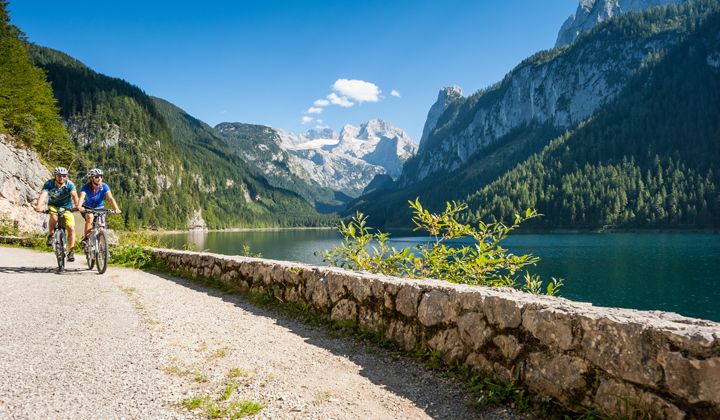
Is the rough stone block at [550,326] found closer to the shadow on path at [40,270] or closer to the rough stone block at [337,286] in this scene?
the rough stone block at [337,286]

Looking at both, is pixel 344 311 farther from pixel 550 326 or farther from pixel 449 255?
pixel 550 326

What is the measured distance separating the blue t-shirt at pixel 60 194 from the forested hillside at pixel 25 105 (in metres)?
35.1

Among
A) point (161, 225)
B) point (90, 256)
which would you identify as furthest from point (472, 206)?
point (90, 256)

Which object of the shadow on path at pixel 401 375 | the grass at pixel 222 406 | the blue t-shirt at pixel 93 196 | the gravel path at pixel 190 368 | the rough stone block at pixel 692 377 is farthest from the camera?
the blue t-shirt at pixel 93 196

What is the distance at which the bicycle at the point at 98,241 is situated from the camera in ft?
36.2

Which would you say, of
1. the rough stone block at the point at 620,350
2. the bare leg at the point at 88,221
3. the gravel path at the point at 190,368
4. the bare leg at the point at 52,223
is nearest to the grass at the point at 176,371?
the gravel path at the point at 190,368

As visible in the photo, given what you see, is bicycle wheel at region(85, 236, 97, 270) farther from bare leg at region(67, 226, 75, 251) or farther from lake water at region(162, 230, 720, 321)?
lake water at region(162, 230, 720, 321)

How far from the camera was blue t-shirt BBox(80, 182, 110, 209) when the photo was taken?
10867mm

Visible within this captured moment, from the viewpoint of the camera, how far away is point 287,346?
573 centimetres

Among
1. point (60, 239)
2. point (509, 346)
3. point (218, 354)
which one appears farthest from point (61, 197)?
point (509, 346)

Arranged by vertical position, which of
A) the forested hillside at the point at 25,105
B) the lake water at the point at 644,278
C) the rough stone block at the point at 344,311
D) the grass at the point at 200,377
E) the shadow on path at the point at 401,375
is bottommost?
the lake water at the point at 644,278

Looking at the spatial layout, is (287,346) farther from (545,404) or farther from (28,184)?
(28,184)

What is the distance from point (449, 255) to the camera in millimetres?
7754

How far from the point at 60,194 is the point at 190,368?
9.39 meters
